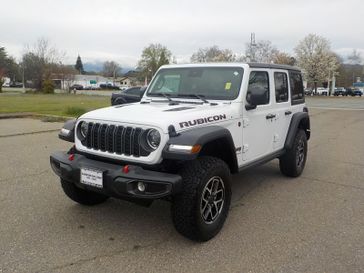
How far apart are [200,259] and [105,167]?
1.26m

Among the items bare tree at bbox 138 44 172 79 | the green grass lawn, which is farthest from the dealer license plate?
bare tree at bbox 138 44 172 79

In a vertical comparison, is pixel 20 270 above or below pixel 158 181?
below

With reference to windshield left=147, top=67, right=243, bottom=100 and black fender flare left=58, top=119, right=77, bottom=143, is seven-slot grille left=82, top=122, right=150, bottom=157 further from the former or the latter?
windshield left=147, top=67, right=243, bottom=100

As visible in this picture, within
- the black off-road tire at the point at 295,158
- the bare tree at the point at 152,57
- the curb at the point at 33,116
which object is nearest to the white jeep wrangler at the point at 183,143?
the black off-road tire at the point at 295,158

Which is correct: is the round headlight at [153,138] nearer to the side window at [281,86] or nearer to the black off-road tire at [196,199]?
the black off-road tire at [196,199]

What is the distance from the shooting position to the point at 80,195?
182 inches

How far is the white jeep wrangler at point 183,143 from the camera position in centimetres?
354

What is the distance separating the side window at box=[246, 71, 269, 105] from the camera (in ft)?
15.2

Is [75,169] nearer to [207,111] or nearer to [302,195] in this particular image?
[207,111]

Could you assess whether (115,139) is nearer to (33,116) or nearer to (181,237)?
(181,237)

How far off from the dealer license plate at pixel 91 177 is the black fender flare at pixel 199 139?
0.67 metres

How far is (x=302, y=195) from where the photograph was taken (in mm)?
5449

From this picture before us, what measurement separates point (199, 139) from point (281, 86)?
2804 millimetres

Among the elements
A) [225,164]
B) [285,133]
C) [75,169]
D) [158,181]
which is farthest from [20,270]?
[285,133]
